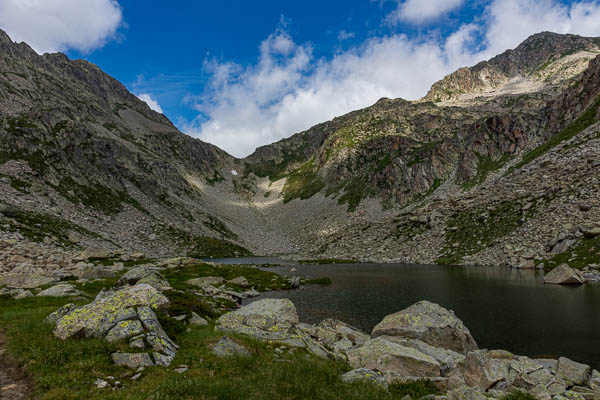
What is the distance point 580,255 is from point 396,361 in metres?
55.6

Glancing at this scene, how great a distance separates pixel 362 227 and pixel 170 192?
10324 cm

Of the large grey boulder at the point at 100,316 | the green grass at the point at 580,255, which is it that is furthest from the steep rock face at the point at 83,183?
the green grass at the point at 580,255

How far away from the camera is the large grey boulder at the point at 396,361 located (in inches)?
634

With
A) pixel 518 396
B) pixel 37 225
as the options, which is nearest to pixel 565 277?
pixel 518 396

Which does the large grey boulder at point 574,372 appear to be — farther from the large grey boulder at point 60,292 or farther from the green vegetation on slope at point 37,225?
the green vegetation on slope at point 37,225

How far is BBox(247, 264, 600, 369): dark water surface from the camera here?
2475 cm

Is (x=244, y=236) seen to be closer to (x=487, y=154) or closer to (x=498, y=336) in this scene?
(x=487, y=154)

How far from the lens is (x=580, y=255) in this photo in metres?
52.1

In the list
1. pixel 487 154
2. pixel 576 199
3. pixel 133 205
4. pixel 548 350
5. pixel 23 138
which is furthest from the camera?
pixel 487 154

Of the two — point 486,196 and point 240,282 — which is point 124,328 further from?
point 486,196

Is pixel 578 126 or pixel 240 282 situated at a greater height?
pixel 578 126

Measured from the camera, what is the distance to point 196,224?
142875mm

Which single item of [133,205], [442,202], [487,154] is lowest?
[133,205]

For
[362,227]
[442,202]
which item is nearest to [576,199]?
[442,202]
